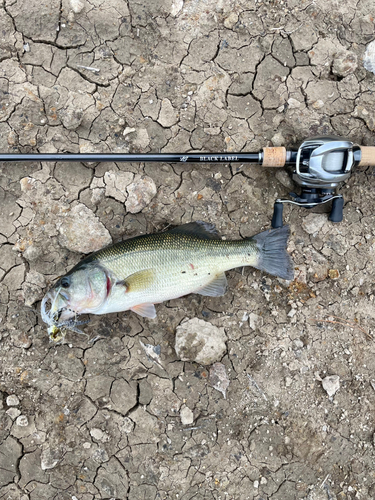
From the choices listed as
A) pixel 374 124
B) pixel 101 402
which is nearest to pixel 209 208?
pixel 374 124

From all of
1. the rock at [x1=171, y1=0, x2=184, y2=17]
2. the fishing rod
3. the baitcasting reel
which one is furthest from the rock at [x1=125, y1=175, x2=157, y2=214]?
the rock at [x1=171, y1=0, x2=184, y2=17]

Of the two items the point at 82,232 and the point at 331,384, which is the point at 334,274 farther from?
the point at 82,232

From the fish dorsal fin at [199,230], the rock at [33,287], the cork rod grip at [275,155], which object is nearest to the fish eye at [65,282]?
the rock at [33,287]

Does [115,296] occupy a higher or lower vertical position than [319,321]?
higher

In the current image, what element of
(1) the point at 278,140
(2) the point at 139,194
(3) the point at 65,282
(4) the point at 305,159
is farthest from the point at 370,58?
(3) the point at 65,282

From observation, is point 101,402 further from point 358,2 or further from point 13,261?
point 358,2
